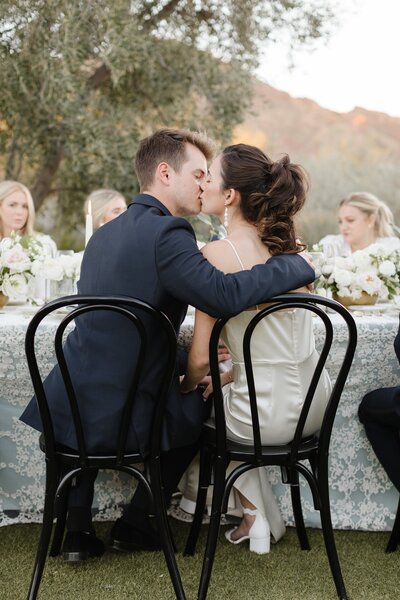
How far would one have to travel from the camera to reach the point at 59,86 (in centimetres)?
739

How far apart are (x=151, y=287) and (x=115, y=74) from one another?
5.77 m

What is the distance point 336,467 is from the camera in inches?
110

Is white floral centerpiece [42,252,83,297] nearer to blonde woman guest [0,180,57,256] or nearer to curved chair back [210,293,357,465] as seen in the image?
curved chair back [210,293,357,465]

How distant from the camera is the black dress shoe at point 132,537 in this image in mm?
2535

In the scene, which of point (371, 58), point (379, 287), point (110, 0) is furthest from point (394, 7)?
point (379, 287)

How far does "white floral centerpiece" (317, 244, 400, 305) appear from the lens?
2947 millimetres

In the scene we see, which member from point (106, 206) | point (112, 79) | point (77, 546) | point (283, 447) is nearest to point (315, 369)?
point (283, 447)

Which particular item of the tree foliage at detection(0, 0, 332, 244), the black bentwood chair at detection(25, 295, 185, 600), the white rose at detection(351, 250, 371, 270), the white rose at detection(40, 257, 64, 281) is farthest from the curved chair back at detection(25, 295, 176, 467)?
the tree foliage at detection(0, 0, 332, 244)

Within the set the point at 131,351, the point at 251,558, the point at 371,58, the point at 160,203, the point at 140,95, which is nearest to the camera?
the point at 131,351

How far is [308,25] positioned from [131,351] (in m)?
7.55

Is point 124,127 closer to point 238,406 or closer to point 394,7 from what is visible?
point 394,7

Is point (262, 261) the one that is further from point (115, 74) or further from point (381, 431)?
point (115, 74)

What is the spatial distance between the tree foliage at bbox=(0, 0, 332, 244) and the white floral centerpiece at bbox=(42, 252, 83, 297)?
4780 mm

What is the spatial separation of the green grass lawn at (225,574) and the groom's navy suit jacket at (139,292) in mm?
505
